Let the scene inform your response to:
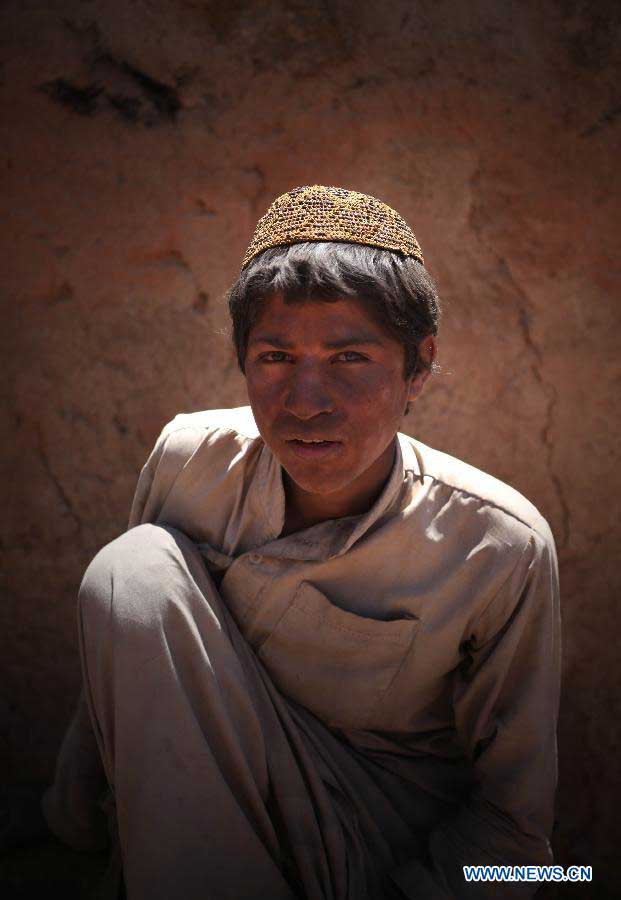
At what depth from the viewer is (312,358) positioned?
172 centimetres

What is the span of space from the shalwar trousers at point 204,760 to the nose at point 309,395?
42 centimetres

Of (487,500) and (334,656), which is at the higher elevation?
(487,500)

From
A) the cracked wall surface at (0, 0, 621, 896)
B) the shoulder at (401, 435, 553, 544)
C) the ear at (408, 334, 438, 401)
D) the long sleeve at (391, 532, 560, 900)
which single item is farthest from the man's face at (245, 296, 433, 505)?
the cracked wall surface at (0, 0, 621, 896)

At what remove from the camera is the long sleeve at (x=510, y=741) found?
1.77 metres

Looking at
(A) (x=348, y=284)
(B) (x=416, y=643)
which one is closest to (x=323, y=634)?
(B) (x=416, y=643)

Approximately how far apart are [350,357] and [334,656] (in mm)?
684

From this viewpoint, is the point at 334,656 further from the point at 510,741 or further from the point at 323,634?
the point at 510,741

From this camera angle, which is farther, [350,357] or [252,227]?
[252,227]

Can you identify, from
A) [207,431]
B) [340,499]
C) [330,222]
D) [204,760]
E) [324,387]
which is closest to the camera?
[204,760]

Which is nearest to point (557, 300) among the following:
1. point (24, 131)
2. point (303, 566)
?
point (303, 566)

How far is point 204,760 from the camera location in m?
1.60

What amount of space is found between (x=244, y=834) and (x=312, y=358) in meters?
0.94

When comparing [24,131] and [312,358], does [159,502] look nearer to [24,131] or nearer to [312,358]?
[312,358]

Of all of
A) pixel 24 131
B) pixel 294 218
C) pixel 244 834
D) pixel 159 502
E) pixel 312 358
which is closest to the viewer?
pixel 244 834
